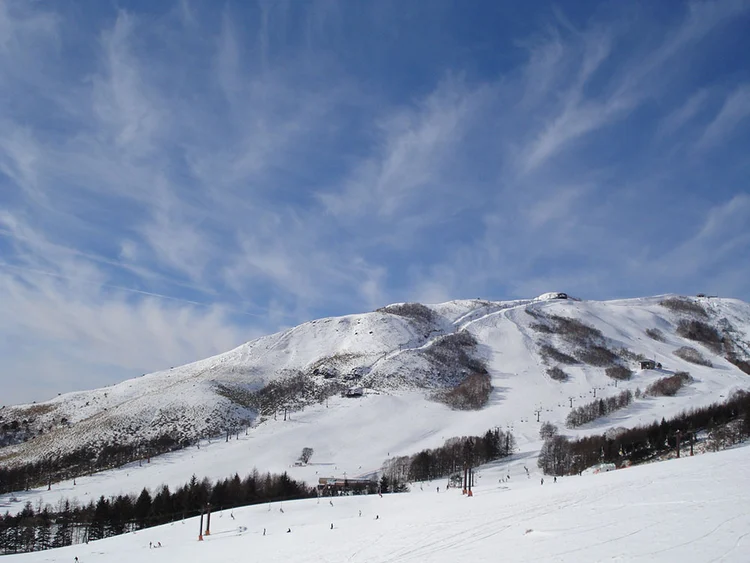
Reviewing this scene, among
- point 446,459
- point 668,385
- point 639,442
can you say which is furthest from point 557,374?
point 446,459

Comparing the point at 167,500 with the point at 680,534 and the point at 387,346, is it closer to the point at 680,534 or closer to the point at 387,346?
the point at 680,534

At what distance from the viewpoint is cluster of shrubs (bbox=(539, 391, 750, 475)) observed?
73.3m

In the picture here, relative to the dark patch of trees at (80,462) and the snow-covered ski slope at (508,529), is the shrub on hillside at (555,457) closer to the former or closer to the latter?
the snow-covered ski slope at (508,529)

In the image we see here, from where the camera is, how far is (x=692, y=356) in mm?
178625

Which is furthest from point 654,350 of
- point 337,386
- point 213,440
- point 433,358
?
point 213,440

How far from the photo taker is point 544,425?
10500cm

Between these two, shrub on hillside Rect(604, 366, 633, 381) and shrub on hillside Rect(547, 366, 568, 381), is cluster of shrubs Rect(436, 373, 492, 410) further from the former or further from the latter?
shrub on hillside Rect(604, 366, 633, 381)

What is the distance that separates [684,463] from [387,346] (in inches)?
6165

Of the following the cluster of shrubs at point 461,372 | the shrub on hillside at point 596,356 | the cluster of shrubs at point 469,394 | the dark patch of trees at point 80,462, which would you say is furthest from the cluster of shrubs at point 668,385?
the dark patch of trees at point 80,462

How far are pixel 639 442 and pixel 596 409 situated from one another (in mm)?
34924

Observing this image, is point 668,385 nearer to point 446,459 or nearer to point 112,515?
point 446,459

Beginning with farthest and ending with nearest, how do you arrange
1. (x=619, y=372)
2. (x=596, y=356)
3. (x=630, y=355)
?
(x=630, y=355), (x=596, y=356), (x=619, y=372)

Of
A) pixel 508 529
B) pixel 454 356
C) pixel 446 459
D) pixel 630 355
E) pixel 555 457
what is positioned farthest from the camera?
pixel 454 356

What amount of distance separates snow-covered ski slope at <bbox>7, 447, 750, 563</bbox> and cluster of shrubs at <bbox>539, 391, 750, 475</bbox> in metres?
41.2
